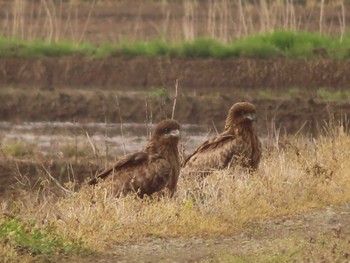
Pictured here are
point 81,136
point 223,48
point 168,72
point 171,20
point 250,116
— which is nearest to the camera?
point 250,116

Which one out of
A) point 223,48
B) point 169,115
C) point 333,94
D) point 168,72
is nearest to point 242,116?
point 169,115

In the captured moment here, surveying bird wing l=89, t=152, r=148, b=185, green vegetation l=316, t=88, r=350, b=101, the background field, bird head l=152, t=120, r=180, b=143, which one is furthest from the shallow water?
bird wing l=89, t=152, r=148, b=185

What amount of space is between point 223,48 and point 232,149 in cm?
1795

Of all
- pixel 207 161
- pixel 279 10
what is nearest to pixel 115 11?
pixel 279 10

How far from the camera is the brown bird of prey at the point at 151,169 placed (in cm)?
1270

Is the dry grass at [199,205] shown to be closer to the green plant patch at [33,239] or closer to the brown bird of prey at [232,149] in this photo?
the green plant patch at [33,239]

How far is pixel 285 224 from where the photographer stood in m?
11.8

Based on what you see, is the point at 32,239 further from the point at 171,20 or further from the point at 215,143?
the point at 171,20

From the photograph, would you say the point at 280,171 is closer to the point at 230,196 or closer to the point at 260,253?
the point at 230,196

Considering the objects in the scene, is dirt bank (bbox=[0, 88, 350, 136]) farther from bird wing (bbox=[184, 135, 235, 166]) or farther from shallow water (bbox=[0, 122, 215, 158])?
bird wing (bbox=[184, 135, 235, 166])

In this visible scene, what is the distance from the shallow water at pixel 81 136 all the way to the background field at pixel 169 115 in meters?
0.06

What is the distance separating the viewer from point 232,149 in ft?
46.5

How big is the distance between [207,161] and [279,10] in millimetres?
22863

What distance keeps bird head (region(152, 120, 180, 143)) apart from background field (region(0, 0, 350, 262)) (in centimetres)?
50
